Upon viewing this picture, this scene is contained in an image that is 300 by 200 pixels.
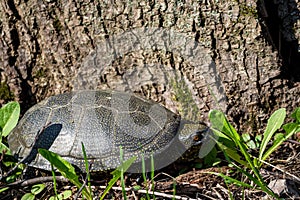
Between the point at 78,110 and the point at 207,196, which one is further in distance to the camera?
the point at 78,110

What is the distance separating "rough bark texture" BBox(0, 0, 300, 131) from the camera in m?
2.66

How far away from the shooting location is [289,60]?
2.88 m

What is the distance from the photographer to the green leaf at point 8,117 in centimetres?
261

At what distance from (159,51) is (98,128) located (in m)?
0.60

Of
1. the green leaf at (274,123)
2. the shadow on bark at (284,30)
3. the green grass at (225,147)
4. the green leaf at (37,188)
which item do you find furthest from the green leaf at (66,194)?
the shadow on bark at (284,30)

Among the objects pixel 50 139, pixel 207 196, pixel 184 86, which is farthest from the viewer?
pixel 184 86

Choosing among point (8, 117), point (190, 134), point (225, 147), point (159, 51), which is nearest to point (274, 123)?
point (225, 147)

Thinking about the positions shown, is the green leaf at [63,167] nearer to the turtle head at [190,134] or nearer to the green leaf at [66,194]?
the green leaf at [66,194]

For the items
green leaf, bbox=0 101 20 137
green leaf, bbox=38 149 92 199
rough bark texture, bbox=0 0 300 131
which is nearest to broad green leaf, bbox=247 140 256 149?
rough bark texture, bbox=0 0 300 131

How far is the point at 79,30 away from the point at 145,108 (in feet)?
2.04

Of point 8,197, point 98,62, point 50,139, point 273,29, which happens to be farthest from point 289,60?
point 8,197

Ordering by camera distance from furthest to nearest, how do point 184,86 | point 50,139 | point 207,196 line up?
point 184,86
point 50,139
point 207,196

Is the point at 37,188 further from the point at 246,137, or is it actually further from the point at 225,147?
the point at 246,137

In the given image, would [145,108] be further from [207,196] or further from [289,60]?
[289,60]
